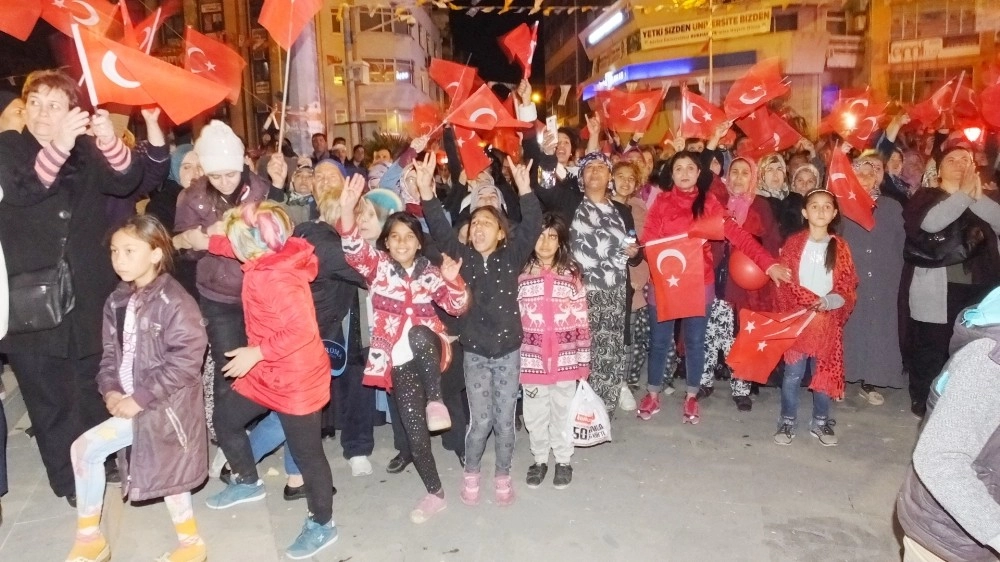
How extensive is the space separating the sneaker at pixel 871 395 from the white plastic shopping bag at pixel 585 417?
2805 millimetres

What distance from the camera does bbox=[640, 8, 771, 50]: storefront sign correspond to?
24.4m

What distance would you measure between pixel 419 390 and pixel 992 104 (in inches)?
254

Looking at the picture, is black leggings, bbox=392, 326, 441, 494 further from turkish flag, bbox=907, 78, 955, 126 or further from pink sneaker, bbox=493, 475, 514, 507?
turkish flag, bbox=907, 78, 955, 126

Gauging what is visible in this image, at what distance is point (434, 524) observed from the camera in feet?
13.7

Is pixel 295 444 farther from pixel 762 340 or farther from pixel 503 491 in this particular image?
pixel 762 340

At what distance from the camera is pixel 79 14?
538 cm

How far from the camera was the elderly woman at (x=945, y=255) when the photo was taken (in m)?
5.19

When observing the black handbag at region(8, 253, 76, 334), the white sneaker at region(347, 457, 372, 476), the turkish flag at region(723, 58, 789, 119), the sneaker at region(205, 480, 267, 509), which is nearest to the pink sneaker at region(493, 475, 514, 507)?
the white sneaker at region(347, 457, 372, 476)

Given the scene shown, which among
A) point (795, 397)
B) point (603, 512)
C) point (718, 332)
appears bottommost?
point (603, 512)

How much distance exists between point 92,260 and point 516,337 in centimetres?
250

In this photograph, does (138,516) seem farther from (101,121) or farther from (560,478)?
(560,478)

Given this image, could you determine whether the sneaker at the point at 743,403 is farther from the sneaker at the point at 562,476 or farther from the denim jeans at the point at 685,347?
the sneaker at the point at 562,476

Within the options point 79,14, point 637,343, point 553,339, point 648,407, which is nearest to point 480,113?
point 553,339

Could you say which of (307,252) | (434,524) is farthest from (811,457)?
(307,252)
